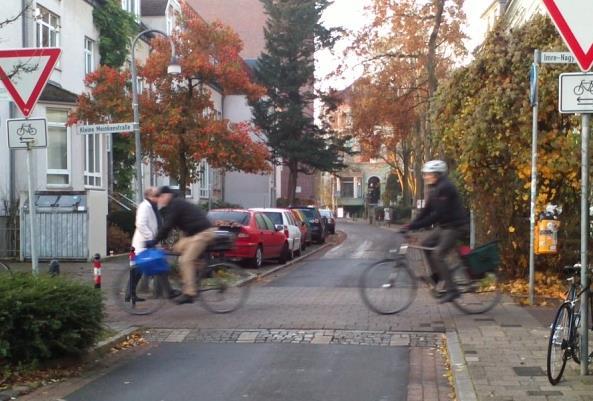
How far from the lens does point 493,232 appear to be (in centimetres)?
1400

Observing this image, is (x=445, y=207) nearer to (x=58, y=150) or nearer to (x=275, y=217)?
(x=275, y=217)

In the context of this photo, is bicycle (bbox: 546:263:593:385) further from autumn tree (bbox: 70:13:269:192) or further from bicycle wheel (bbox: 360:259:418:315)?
autumn tree (bbox: 70:13:269:192)

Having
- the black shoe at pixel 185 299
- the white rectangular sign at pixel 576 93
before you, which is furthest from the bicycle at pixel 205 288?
the white rectangular sign at pixel 576 93

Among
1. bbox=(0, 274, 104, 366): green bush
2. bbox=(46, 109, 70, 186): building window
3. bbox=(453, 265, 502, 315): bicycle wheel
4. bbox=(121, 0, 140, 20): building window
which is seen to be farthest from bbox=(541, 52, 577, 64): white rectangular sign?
bbox=(121, 0, 140, 20): building window

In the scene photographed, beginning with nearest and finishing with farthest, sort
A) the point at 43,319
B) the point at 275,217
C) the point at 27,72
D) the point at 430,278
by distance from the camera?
the point at 43,319
the point at 27,72
the point at 430,278
the point at 275,217

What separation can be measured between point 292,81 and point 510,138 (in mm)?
36165

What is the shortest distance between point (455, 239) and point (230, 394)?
412 centimetres

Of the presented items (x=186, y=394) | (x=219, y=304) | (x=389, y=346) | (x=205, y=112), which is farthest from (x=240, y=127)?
(x=186, y=394)

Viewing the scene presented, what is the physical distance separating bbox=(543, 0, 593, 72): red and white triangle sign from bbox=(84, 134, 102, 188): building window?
855 inches

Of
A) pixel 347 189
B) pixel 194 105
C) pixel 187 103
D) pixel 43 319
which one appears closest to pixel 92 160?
pixel 187 103

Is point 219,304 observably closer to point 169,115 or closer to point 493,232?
point 493,232

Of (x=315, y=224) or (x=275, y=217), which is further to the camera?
(x=315, y=224)

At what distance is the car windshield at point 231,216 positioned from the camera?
19.2 metres

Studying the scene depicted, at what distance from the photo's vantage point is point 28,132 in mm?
7578
